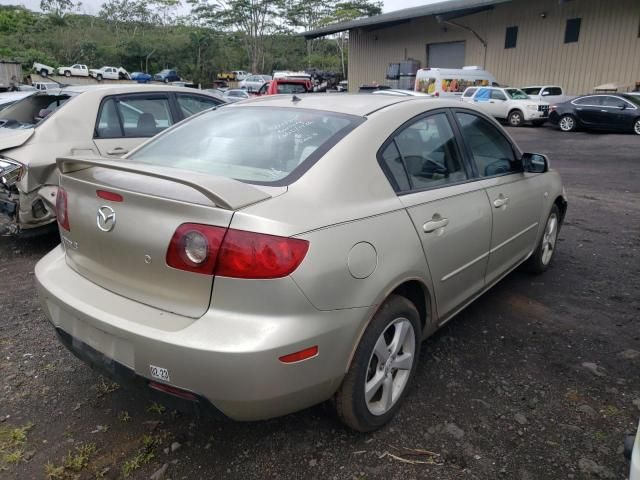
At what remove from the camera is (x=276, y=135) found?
2672mm

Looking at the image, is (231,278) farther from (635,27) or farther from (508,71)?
(508,71)

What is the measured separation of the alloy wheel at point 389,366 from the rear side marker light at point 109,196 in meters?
1.29

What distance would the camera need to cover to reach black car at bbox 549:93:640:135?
54.8 ft

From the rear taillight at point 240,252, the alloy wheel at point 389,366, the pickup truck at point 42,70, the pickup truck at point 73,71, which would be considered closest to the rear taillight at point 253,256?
the rear taillight at point 240,252

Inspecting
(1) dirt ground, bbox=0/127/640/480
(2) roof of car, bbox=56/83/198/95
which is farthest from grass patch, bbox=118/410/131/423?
(2) roof of car, bbox=56/83/198/95

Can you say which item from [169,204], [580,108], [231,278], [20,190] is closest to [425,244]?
[231,278]

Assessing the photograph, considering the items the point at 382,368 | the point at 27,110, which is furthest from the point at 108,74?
the point at 382,368

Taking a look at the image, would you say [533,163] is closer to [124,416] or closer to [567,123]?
[124,416]

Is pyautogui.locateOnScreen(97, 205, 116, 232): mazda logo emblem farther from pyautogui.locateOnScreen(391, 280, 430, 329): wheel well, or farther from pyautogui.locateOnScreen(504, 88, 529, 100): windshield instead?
pyautogui.locateOnScreen(504, 88, 529, 100): windshield

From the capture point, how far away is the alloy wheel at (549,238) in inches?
174

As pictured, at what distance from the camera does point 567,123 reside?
60.9 feet

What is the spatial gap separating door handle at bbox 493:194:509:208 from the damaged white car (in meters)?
3.77

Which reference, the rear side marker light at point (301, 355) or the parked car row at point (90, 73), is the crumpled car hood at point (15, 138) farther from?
the parked car row at point (90, 73)

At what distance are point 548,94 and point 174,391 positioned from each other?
23.5 meters
